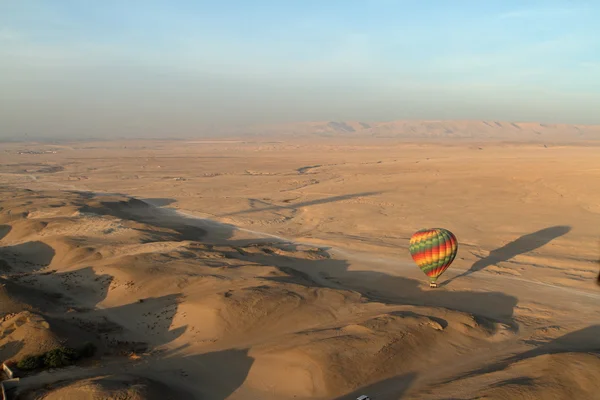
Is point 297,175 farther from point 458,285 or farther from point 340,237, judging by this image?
point 458,285

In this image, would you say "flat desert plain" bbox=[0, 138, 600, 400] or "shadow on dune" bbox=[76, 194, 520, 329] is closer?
"flat desert plain" bbox=[0, 138, 600, 400]

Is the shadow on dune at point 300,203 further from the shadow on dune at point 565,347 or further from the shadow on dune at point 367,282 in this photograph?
the shadow on dune at point 565,347

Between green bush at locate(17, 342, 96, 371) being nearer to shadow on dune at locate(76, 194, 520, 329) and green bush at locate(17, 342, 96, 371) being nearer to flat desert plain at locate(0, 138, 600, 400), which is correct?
flat desert plain at locate(0, 138, 600, 400)

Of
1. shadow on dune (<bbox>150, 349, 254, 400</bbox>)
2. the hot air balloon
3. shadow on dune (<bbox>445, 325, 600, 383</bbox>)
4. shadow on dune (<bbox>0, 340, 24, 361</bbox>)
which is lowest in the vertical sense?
shadow on dune (<bbox>150, 349, 254, 400</bbox>)

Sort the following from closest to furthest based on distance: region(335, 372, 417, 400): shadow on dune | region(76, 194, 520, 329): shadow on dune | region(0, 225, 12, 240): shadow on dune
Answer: region(335, 372, 417, 400): shadow on dune
region(76, 194, 520, 329): shadow on dune
region(0, 225, 12, 240): shadow on dune

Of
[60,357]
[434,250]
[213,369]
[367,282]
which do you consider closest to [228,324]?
[213,369]

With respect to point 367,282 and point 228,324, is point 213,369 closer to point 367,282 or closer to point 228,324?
point 228,324

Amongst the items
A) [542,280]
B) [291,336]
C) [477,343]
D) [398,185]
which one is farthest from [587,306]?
[398,185]

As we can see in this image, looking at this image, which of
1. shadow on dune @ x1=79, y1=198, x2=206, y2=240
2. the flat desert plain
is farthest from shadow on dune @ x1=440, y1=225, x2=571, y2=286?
shadow on dune @ x1=79, y1=198, x2=206, y2=240
